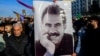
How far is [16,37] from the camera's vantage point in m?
5.06

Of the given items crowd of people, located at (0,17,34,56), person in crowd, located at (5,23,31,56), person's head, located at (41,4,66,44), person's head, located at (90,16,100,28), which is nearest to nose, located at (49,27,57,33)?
person's head, located at (41,4,66,44)

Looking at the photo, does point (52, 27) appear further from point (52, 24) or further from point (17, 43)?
point (17, 43)

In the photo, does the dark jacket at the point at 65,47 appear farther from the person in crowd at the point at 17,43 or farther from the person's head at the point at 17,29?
the person's head at the point at 17,29

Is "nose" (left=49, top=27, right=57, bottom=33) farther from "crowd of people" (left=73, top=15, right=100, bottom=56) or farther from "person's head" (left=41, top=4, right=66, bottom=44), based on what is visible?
"crowd of people" (left=73, top=15, right=100, bottom=56)

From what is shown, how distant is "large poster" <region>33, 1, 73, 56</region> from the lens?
5.10 meters

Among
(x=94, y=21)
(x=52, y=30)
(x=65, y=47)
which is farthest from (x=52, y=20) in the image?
(x=94, y=21)

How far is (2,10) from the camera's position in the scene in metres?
5.15

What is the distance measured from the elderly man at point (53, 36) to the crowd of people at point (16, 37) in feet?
0.61

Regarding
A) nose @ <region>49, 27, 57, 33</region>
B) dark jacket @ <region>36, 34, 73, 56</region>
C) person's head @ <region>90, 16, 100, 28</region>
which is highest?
person's head @ <region>90, 16, 100, 28</region>

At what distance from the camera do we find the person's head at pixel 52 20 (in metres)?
5.11

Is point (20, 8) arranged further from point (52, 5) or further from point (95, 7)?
point (95, 7)

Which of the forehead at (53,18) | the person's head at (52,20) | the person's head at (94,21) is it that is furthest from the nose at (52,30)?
the person's head at (94,21)

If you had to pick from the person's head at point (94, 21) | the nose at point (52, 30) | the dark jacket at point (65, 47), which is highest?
the person's head at point (94, 21)

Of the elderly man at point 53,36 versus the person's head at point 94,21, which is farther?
the person's head at point 94,21
